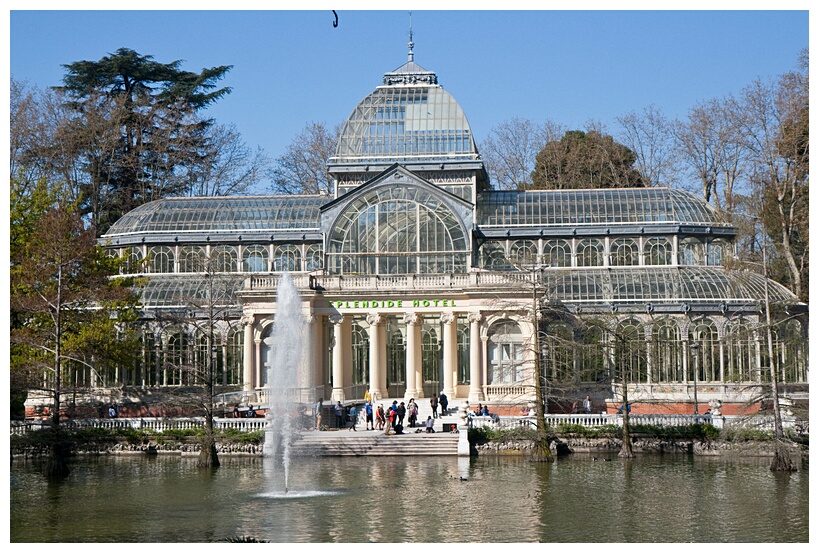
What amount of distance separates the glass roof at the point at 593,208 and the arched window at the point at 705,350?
20.8 feet

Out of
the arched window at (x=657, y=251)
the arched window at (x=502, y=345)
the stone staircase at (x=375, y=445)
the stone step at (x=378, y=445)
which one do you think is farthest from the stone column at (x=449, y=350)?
the arched window at (x=657, y=251)

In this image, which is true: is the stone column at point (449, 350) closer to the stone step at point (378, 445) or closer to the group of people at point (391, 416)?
the group of people at point (391, 416)

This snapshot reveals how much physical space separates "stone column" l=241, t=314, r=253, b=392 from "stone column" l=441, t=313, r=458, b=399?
8.90 meters

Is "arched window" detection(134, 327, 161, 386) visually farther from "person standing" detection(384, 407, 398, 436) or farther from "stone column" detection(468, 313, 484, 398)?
"stone column" detection(468, 313, 484, 398)

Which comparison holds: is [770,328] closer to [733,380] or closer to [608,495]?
[608,495]

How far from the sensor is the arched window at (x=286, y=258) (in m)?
61.2

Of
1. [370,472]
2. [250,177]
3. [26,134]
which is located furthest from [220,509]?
[250,177]

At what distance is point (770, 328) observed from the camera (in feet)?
129

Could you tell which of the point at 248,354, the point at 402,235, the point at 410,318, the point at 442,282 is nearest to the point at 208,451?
the point at 248,354

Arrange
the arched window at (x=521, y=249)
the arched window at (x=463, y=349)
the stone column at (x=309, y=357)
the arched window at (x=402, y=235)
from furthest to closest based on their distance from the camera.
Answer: the arched window at (x=521, y=249), the arched window at (x=463, y=349), the arched window at (x=402, y=235), the stone column at (x=309, y=357)

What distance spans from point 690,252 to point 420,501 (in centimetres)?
3148

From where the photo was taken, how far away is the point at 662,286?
57.3 m

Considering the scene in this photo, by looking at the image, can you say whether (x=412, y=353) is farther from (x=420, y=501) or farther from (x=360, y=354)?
(x=420, y=501)
